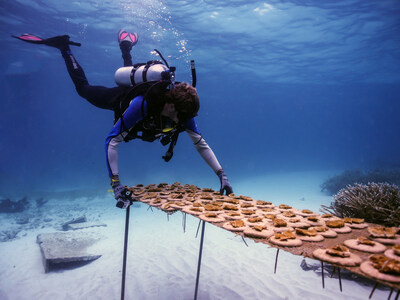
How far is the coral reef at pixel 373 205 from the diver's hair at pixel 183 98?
3.74 m

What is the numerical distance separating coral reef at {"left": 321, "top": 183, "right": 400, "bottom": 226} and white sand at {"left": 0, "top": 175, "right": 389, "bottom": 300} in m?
1.60

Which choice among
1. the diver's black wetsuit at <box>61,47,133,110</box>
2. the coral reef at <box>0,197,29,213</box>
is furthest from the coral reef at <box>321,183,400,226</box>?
the coral reef at <box>0,197,29,213</box>

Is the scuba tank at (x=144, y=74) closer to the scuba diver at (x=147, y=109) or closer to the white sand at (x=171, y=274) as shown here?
the scuba diver at (x=147, y=109)

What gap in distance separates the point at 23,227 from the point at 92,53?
20814mm

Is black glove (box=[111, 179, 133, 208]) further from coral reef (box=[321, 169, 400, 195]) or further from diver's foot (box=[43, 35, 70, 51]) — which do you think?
coral reef (box=[321, 169, 400, 195])

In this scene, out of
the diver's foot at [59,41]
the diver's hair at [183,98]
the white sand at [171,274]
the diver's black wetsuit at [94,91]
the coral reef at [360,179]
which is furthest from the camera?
the coral reef at [360,179]

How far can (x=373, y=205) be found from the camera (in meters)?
4.09

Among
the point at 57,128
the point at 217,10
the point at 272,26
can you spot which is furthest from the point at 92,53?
the point at 57,128

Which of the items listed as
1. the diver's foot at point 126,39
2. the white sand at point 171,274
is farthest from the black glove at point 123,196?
the diver's foot at point 126,39

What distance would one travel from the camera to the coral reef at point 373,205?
152 inches

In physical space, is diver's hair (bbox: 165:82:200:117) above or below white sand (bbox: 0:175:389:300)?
above

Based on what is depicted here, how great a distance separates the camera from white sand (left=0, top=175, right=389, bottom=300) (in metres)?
4.72

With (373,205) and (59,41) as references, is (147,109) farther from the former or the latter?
(373,205)

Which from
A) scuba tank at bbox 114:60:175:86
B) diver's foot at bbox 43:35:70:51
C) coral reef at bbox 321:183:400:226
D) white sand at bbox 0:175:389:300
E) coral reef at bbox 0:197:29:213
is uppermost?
diver's foot at bbox 43:35:70:51
